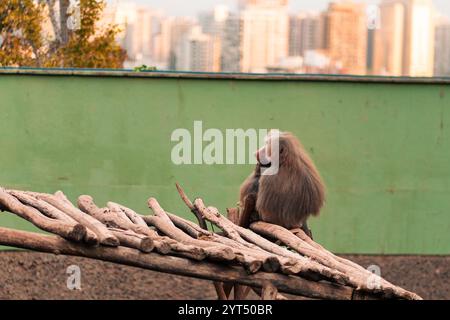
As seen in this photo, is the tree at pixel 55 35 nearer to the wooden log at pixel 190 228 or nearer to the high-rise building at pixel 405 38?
the wooden log at pixel 190 228

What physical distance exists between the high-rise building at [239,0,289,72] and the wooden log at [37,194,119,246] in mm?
25130

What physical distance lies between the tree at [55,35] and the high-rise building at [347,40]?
1261 inches

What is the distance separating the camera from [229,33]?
35.1 metres

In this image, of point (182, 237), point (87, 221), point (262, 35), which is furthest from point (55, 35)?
point (262, 35)

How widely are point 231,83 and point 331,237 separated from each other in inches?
76.6

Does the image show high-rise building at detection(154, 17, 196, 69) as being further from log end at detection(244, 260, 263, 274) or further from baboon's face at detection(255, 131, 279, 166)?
log end at detection(244, 260, 263, 274)

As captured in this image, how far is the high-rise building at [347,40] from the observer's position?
48312 mm

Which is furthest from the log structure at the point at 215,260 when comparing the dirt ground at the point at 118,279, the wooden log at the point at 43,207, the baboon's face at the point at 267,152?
the dirt ground at the point at 118,279

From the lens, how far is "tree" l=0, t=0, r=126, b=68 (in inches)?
540

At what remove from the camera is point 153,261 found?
227 inches

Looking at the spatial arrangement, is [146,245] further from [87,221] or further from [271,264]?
[271,264]

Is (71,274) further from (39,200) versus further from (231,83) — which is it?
(39,200)
